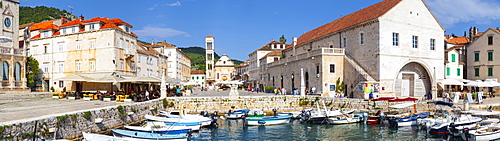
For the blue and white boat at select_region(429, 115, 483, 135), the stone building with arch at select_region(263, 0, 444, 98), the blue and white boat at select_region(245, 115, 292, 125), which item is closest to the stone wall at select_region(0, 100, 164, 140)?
the blue and white boat at select_region(245, 115, 292, 125)

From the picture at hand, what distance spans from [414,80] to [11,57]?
142 feet

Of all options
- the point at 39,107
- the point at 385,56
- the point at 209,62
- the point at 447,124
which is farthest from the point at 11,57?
the point at 209,62

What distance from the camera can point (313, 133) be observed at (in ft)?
66.5

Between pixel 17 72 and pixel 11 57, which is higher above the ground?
pixel 11 57

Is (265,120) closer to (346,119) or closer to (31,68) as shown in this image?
(346,119)

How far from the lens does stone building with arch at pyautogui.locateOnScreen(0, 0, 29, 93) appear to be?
3256 cm

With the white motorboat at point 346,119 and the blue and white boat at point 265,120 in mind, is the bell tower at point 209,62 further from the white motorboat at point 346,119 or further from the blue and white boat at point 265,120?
the white motorboat at point 346,119

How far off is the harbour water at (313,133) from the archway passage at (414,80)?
13.0 meters

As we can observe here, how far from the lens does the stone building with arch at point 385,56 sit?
30.7 m

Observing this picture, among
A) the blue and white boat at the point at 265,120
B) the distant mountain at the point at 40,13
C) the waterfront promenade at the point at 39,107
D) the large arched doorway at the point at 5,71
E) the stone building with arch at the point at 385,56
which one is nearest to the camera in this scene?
the waterfront promenade at the point at 39,107

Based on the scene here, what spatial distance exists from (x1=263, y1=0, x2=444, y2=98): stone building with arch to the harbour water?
8614mm

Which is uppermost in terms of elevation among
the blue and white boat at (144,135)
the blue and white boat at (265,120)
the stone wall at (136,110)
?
the stone wall at (136,110)

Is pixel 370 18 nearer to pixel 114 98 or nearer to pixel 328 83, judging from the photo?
pixel 328 83

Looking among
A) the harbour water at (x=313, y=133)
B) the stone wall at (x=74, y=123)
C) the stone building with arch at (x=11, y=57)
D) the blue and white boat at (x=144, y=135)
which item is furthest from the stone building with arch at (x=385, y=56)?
the stone building with arch at (x=11, y=57)
